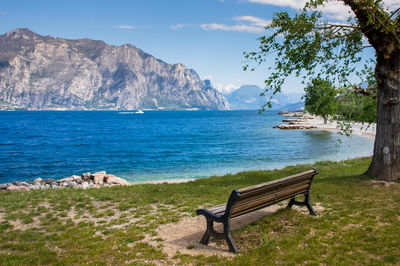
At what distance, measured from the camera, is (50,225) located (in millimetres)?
9133

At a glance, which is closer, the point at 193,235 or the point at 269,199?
the point at 269,199

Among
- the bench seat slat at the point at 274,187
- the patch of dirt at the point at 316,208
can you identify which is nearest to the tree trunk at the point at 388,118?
the patch of dirt at the point at 316,208

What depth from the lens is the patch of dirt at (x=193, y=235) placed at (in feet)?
22.1

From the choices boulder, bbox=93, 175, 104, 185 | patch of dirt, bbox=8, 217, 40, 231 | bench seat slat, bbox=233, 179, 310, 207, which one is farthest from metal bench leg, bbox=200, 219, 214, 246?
boulder, bbox=93, 175, 104, 185

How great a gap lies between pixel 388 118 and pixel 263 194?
7.71 meters

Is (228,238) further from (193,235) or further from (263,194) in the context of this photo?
(193,235)

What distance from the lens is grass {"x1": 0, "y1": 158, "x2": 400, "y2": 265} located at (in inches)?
247

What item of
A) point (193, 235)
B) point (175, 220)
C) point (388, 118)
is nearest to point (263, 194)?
point (193, 235)

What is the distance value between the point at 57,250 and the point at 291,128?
77.2m

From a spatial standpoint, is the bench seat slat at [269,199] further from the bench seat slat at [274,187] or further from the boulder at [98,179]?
the boulder at [98,179]

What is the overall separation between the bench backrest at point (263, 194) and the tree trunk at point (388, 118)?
5.36 m

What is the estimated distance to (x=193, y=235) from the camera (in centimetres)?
778

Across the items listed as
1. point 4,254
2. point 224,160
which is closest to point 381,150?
point 4,254

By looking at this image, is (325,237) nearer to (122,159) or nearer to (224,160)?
(224,160)
